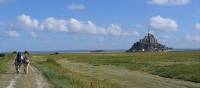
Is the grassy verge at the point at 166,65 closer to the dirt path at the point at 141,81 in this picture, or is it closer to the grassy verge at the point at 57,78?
the dirt path at the point at 141,81

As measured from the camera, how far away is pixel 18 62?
43312 millimetres

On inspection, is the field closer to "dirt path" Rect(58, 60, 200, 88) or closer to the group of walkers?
"dirt path" Rect(58, 60, 200, 88)

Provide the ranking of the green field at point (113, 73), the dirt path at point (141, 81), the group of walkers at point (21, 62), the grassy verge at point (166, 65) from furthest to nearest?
the grassy verge at point (166, 65) < the group of walkers at point (21, 62) < the dirt path at point (141, 81) < the green field at point (113, 73)

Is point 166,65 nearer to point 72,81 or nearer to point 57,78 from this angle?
point 57,78

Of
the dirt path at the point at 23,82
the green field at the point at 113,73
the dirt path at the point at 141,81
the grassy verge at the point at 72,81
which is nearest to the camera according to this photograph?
the dirt path at the point at 23,82

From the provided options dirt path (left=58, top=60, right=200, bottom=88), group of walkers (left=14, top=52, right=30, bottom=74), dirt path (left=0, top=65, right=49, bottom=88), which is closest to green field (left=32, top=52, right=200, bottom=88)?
dirt path (left=58, top=60, right=200, bottom=88)

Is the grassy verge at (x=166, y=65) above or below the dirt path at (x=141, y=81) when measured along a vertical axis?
above

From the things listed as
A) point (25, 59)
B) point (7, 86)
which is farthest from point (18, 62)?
point (7, 86)

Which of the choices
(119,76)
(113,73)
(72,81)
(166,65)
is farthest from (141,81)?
(166,65)

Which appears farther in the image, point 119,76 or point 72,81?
point 119,76

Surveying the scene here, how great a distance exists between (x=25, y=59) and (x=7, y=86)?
16.7 meters

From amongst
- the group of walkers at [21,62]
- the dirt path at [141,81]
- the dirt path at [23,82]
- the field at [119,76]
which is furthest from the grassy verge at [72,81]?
the group of walkers at [21,62]

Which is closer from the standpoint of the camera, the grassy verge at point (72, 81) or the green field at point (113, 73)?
the grassy verge at point (72, 81)

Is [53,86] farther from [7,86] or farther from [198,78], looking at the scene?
[198,78]
